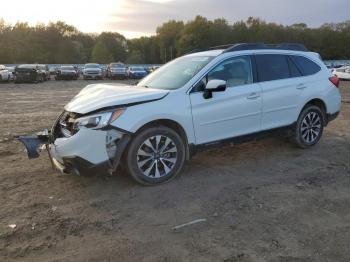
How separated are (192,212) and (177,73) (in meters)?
2.44

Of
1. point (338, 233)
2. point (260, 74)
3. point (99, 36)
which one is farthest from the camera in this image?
point (99, 36)

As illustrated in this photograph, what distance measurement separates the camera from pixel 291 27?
10812 centimetres

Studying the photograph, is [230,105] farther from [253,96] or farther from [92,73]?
[92,73]

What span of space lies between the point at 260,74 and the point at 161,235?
11.2ft

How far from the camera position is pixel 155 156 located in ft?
17.0

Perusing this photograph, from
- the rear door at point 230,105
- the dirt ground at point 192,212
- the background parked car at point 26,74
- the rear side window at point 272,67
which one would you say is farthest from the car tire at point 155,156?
the background parked car at point 26,74

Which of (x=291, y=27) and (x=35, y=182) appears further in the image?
(x=291, y=27)

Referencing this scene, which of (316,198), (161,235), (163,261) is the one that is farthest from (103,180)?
(316,198)

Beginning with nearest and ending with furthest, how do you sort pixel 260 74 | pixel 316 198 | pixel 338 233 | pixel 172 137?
pixel 338 233
pixel 316 198
pixel 172 137
pixel 260 74

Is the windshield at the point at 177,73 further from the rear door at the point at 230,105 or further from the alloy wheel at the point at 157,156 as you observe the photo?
the alloy wheel at the point at 157,156

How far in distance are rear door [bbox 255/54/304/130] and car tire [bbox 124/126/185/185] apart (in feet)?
5.62

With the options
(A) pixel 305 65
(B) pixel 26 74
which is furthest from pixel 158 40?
(A) pixel 305 65

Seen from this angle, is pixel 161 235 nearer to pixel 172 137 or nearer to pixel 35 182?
pixel 172 137

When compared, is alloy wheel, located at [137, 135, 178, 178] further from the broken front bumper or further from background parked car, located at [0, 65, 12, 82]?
background parked car, located at [0, 65, 12, 82]
